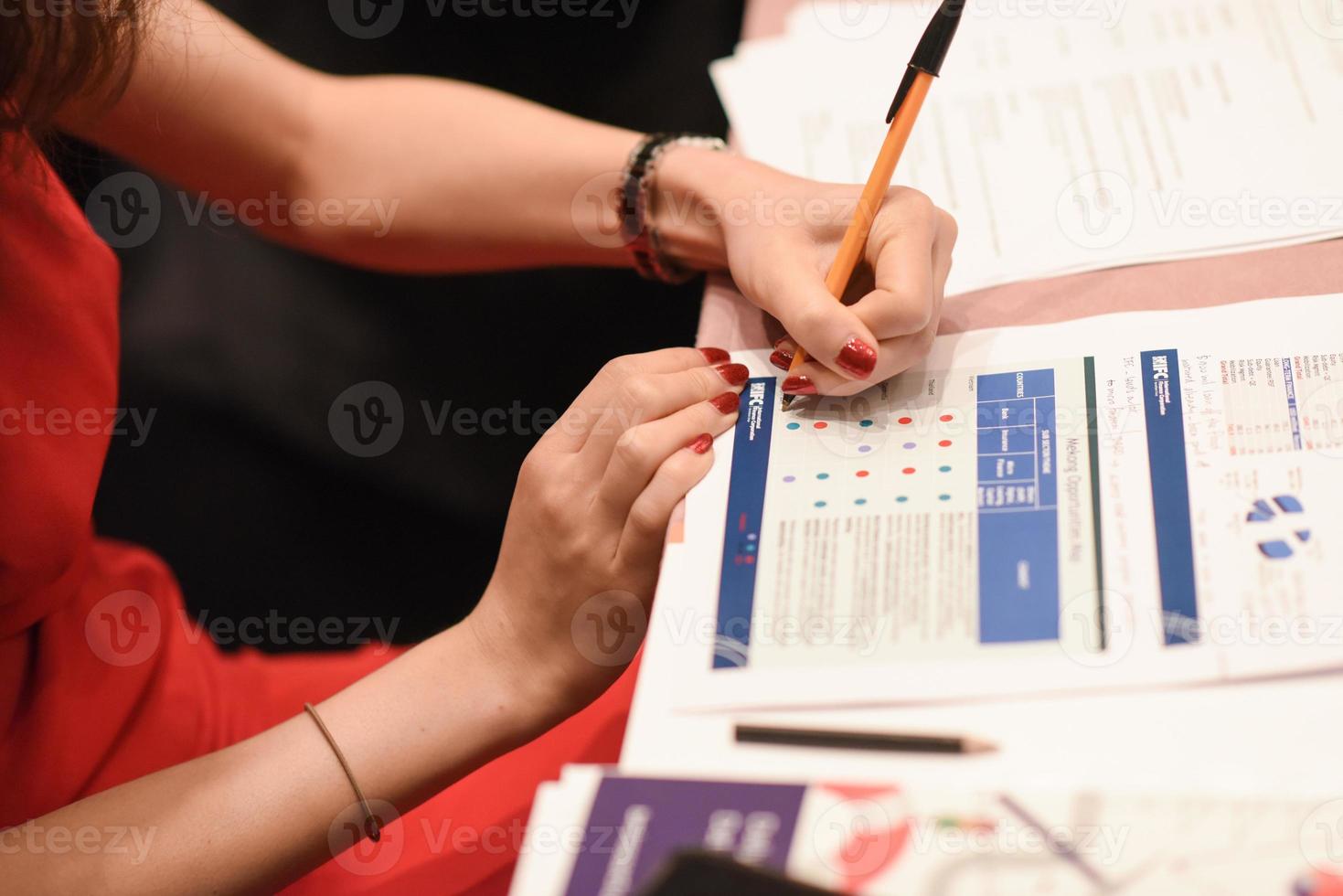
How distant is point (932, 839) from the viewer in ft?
1.44

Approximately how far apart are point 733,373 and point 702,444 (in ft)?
0.21

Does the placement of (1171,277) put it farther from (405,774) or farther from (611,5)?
(611,5)

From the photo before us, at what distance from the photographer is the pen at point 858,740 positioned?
47cm

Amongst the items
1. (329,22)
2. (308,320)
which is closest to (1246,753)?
(308,320)

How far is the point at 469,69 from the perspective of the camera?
1.53 m

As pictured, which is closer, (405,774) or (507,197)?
(405,774)

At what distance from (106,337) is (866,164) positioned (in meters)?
0.56

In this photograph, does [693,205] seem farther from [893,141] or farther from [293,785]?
[293,785]

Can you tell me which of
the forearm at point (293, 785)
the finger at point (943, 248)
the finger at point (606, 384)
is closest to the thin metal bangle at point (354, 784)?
the forearm at point (293, 785)

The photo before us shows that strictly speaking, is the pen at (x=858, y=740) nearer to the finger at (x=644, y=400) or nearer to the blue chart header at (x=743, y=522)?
the blue chart header at (x=743, y=522)

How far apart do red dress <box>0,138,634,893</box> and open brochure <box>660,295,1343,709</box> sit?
0.24m

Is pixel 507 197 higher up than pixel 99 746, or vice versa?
pixel 507 197

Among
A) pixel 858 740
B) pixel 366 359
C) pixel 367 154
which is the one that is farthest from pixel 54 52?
pixel 366 359

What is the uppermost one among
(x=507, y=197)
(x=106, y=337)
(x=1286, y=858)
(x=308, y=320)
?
(x=308, y=320)
